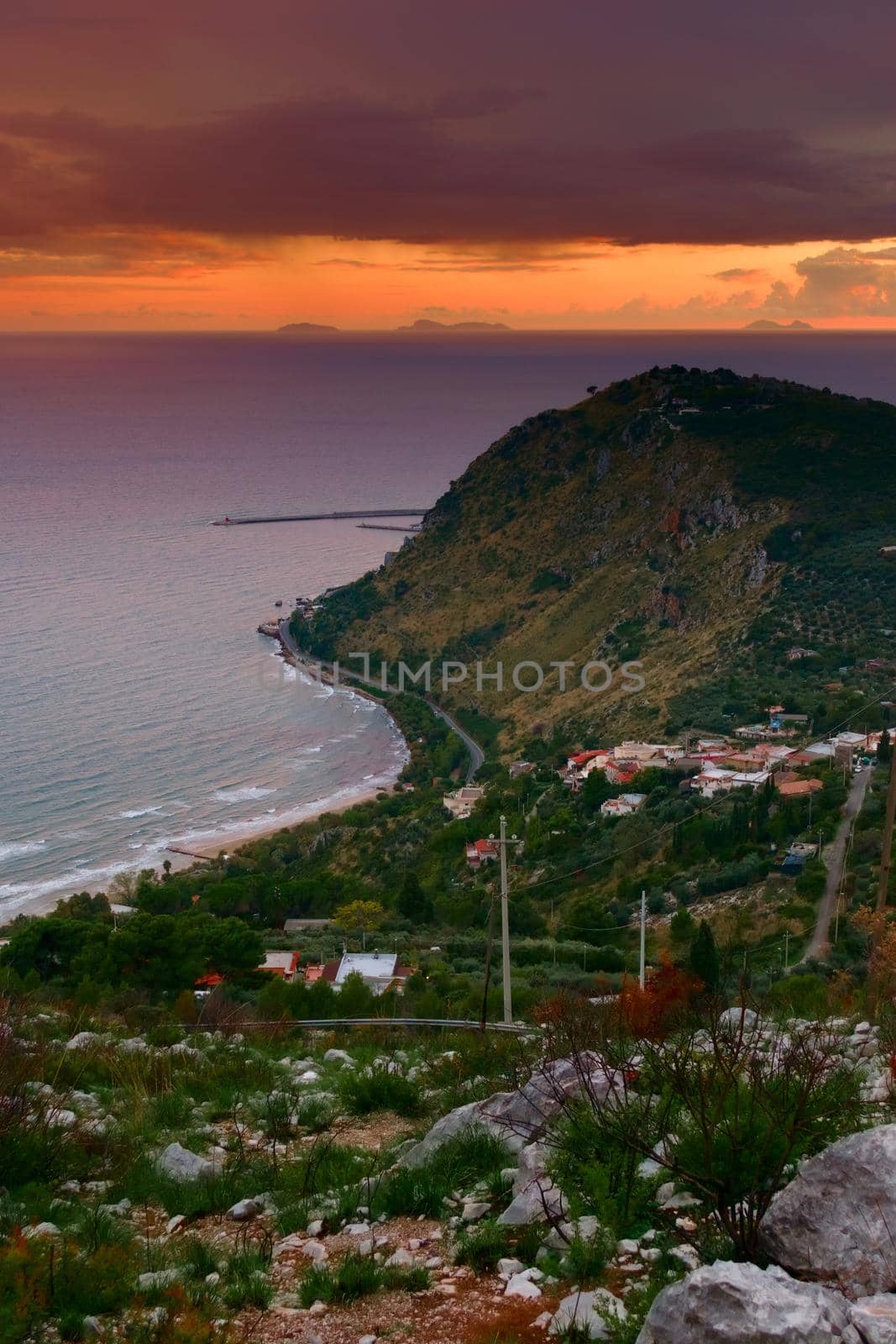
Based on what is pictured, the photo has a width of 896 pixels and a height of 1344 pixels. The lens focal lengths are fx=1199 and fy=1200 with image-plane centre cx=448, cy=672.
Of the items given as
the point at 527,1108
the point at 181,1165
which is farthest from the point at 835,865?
the point at 181,1165

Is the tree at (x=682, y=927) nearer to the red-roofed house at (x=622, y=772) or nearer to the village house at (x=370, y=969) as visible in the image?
the village house at (x=370, y=969)

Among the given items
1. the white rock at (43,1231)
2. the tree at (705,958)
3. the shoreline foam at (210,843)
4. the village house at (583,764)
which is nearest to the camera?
the white rock at (43,1231)

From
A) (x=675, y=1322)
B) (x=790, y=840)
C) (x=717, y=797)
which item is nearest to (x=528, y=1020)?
(x=675, y=1322)

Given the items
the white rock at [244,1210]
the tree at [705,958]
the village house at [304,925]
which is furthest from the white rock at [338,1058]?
the village house at [304,925]

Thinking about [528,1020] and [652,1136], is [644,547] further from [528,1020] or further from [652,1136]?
[652,1136]

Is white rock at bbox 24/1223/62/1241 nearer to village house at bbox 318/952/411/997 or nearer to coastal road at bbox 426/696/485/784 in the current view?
village house at bbox 318/952/411/997

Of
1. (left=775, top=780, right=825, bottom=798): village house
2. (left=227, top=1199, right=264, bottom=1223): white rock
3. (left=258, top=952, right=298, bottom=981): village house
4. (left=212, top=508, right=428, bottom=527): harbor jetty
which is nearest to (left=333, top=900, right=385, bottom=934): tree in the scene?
(left=258, top=952, right=298, bottom=981): village house
